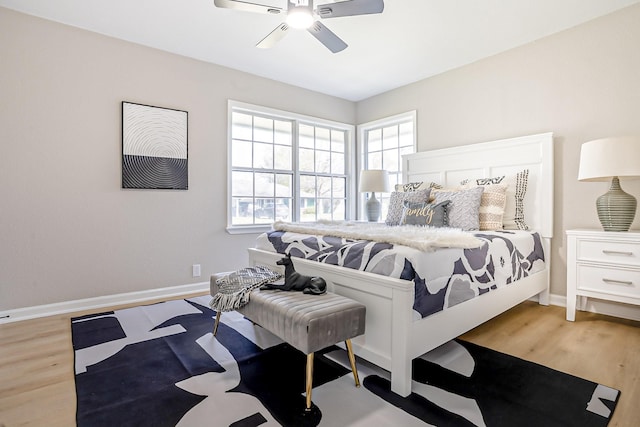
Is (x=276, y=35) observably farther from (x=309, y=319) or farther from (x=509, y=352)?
(x=509, y=352)

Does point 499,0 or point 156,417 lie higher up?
point 499,0

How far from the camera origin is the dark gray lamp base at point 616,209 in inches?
→ 94.7

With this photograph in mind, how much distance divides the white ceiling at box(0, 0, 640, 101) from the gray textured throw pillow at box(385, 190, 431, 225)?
4.82 ft

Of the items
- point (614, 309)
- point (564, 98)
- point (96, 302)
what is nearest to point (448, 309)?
point (614, 309)

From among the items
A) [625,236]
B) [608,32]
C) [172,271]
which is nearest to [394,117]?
[608,32]

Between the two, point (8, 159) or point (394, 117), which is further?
point (394, 117)

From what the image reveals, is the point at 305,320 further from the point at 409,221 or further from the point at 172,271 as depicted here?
the point at 172,271

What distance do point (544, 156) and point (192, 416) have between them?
340 cm

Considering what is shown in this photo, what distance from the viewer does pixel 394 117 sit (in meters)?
4.53

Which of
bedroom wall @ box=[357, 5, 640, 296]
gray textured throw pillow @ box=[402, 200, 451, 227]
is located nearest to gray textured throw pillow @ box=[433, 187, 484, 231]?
gray textured throw pillow @ box=[402, 200, 451, 227]

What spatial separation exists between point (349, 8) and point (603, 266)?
2588 mm

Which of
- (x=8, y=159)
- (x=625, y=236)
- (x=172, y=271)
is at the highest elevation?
(x=8, y=159)

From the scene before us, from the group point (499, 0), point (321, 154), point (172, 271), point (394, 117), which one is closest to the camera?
point (499, 0)

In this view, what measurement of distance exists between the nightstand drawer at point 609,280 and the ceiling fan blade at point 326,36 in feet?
8.37
